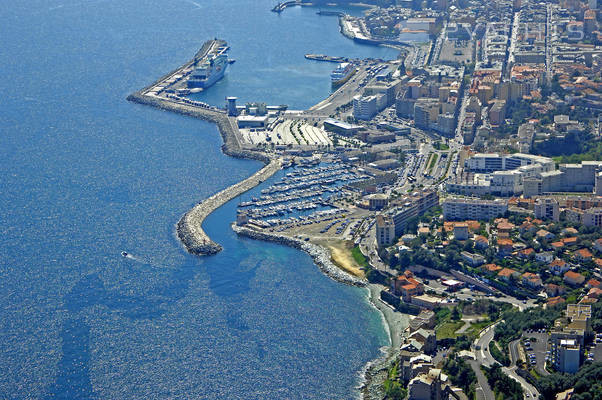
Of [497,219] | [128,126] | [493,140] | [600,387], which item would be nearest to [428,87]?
[493,140]

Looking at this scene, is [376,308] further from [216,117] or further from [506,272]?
[216,117]

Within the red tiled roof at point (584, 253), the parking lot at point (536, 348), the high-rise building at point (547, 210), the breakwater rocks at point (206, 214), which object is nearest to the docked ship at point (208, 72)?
the breakwater rocks at point (206, 214)

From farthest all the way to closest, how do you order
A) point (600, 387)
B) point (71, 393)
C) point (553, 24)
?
point (553, 24) < point (71, 393) < point (600, 387)

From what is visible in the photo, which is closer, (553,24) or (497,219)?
(497,219)

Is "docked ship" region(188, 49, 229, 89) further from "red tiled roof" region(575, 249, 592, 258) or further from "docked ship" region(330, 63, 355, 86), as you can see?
"red tiled roof" region(575, 249, 592, 258)

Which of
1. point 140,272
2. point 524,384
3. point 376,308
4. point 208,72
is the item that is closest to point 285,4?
point 208,72

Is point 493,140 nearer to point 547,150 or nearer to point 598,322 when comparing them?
point 547,150

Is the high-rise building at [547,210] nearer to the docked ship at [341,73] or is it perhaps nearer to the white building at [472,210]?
the white building at [472,210]
